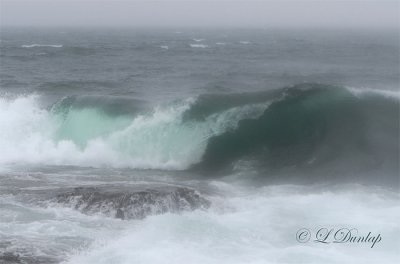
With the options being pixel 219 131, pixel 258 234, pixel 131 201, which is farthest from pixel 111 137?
pixel 258 234

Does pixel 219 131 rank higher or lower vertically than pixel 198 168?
higher

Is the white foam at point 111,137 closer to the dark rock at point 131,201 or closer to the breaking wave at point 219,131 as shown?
the breaking wave at point 219,131

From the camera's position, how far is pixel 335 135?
65.7 ft

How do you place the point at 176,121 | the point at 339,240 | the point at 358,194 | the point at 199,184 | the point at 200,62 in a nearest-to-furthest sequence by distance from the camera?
the point at 339,240 < the point at 358,194 < the point at 199,184 < the point at 176,121 < the point at 200,62

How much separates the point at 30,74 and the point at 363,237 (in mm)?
26783

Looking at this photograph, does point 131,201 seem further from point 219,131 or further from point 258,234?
point 219,131

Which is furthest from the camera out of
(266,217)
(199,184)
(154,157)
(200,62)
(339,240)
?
(200,62)

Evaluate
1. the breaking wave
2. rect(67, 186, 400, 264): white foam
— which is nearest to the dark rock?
rect(67, 186, 400, 264): white foam

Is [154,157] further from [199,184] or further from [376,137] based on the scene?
[376,137]

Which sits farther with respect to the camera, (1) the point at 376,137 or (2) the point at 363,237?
(1) the point at 376,137

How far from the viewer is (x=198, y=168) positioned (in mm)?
18750

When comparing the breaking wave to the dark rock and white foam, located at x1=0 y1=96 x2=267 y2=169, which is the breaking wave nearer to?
white foam, located at x1=0 y1=96 x2=267 y2=169

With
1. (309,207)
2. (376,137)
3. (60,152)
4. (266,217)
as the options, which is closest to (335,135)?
(376,137)

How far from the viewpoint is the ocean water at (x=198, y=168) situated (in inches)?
436
